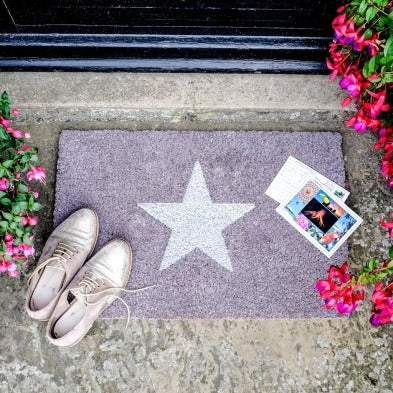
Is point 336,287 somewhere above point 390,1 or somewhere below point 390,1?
below

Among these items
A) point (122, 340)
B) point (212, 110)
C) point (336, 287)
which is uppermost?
point (212, 110)

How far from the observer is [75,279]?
2389 mm

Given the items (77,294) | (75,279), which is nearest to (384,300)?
(77,294)

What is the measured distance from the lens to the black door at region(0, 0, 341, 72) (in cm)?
233

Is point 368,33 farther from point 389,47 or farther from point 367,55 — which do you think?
point 367,55

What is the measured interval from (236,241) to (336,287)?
2.12 ft

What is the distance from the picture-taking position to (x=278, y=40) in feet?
8.16

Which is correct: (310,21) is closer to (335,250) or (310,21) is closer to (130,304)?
(335,250)

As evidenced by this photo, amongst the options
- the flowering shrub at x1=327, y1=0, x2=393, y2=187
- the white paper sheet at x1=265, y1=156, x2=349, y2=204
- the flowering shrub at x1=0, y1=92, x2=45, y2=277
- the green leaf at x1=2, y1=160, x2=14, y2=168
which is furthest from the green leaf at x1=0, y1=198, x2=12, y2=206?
the flowering shrub at x1=327, y1=0, x2=393, y2=187

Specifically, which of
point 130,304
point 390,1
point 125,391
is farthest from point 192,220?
point 390,1

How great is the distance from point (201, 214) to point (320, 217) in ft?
2.23

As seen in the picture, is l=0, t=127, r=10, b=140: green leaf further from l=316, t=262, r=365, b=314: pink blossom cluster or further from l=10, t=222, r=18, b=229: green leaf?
l=316, t=262, r=365, b=314: pink blossom cluster

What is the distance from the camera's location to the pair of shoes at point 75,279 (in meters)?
2.23

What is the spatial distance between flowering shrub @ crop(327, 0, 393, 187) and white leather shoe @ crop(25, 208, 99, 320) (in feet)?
4.92
